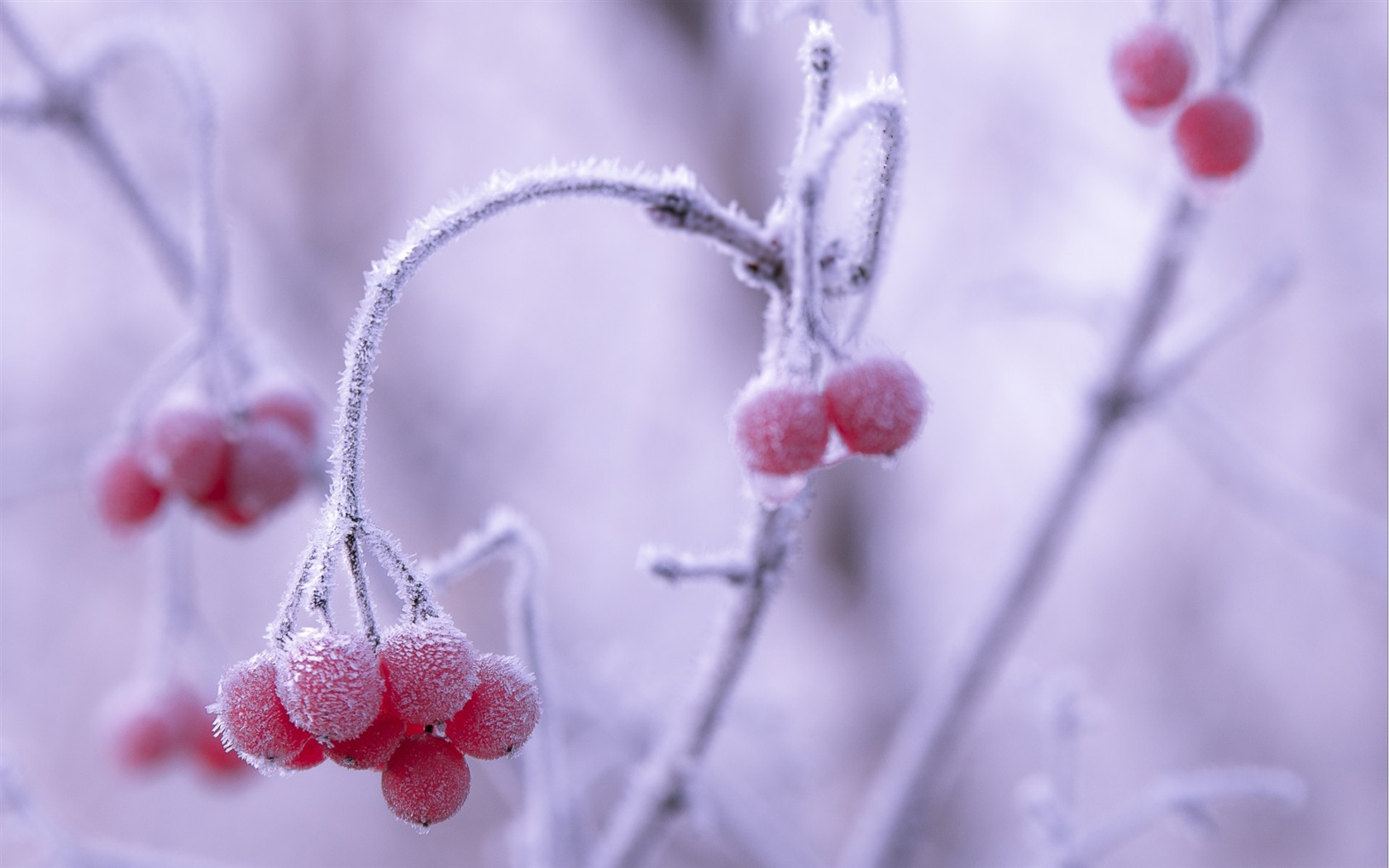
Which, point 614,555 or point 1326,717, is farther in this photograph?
point 614,555

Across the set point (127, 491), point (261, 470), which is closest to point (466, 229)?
point (261, 470)

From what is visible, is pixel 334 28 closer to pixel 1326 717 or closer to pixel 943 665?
pixel 943 665

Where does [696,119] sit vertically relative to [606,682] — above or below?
above

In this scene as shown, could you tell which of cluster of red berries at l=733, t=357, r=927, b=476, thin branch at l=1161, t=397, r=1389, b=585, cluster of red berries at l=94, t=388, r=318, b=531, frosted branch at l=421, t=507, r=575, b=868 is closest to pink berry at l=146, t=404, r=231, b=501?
cluster of red berries at l=94, t=388, r=318, b=531

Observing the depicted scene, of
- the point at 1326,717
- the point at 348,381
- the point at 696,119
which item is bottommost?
the point at 348,381

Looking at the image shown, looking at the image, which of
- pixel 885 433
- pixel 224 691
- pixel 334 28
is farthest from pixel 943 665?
pixel 334 28

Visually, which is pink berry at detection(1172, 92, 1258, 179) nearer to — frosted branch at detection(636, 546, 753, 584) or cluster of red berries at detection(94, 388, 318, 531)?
frosted branch at detection(636, 546, 753, 584)

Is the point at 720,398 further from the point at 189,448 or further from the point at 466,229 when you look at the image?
the point at 466,229
